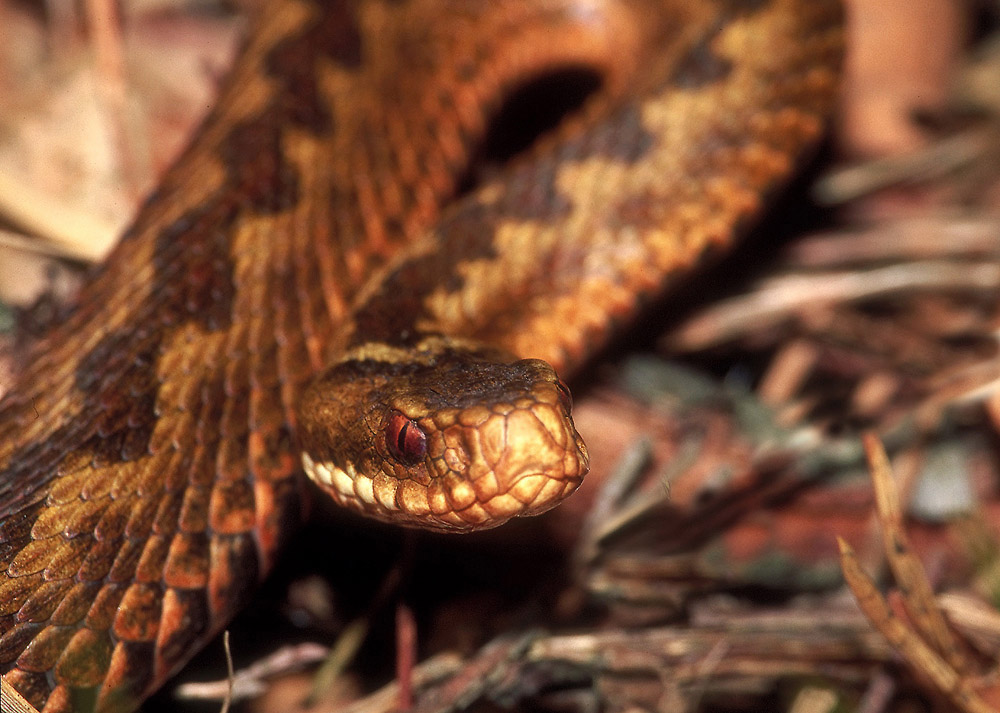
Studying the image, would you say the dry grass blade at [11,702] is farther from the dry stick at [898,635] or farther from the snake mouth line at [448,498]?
the dry stick at [898,635]

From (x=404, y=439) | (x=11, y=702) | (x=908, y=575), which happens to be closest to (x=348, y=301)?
(x=404, y=439)

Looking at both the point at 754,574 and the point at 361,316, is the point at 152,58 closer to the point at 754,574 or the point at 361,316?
the point at 361,316

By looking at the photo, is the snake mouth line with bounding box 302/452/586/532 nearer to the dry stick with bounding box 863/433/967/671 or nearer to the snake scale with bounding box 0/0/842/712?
the snake scale with bounding box 0/0/842/712

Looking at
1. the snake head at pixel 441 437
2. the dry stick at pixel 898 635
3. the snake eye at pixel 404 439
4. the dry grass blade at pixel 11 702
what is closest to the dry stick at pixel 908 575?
the dry stick at pixel 898 635

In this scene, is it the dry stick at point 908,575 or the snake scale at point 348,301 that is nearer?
the snake scale at point 348,301

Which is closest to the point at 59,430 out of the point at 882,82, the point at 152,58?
the point at 152,58

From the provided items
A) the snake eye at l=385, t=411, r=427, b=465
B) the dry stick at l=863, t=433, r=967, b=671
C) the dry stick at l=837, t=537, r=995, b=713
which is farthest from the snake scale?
the dry stick at l=863, t=433, r=967, b=671
